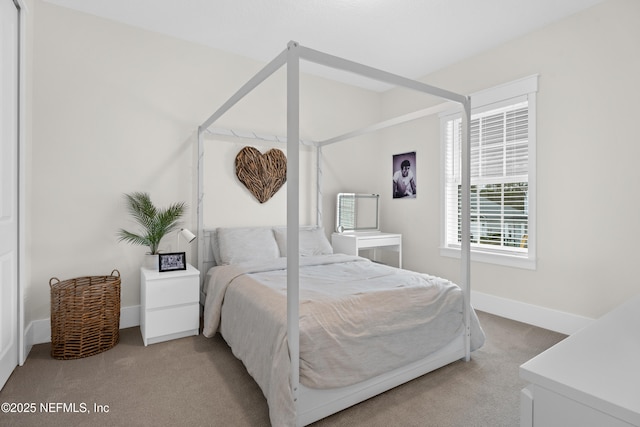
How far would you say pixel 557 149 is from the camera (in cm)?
285

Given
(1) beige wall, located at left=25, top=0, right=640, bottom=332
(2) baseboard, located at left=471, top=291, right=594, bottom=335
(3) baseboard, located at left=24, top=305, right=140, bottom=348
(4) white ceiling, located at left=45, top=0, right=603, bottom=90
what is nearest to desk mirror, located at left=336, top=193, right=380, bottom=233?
(1) beige wall, located at left=25, top=0, right=640, bottom=332

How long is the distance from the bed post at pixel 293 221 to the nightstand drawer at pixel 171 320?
1472 mm

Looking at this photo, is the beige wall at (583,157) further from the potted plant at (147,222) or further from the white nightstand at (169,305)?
the potted plant at (147,222)

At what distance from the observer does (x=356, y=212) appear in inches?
169

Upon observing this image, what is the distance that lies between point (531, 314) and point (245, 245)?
9.08 ft

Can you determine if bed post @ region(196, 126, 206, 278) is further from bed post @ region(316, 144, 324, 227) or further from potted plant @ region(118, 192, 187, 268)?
bed post @ region(316, 144, 324, 227)

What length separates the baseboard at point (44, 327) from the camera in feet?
8.09

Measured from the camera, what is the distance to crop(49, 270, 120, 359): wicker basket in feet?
7.60

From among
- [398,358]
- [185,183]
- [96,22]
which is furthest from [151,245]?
[398,358]

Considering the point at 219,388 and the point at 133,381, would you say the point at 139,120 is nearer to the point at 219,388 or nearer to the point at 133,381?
the point at 133,381

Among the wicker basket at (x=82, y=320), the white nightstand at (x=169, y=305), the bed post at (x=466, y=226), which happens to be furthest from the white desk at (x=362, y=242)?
the wicker basket at (x=82, y=320)

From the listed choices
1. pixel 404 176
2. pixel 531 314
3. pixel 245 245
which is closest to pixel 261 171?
pixel 245 245

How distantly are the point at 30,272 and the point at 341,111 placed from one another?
3605 millimetres

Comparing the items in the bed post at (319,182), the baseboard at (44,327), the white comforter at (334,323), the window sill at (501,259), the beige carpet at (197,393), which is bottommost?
the beige carpet at (197,393)
